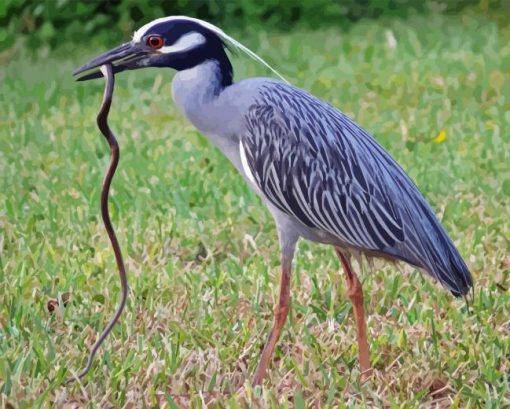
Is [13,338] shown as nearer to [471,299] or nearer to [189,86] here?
[189,86]

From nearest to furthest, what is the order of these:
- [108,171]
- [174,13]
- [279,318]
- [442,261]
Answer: [108,171] → [442,261] → [279,318] → [174,13]

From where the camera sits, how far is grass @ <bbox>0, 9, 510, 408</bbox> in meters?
3.57

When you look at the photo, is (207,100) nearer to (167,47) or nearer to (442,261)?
(167,47)

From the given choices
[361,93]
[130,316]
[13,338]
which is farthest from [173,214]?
[361,93]

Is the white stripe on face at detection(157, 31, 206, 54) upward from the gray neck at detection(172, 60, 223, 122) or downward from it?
upward

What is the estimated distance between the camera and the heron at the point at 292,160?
11.8 feet

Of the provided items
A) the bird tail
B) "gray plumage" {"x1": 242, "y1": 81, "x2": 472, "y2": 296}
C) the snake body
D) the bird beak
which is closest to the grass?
the snake body

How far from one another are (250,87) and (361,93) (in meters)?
4.35

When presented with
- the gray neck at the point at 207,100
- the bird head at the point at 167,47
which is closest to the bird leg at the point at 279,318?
the gray neck at the point at 207,100

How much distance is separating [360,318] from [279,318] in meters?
0.27

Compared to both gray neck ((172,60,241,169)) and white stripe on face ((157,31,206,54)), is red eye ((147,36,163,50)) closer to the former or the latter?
white stripe on face ((157,31,206,54))

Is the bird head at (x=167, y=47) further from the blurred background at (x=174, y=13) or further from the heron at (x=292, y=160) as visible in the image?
the blurred background at (x=174, y=13)

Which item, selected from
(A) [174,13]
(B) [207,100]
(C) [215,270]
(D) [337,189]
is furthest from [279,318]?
(A) [174,13]

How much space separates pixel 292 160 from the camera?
11.9 feet
